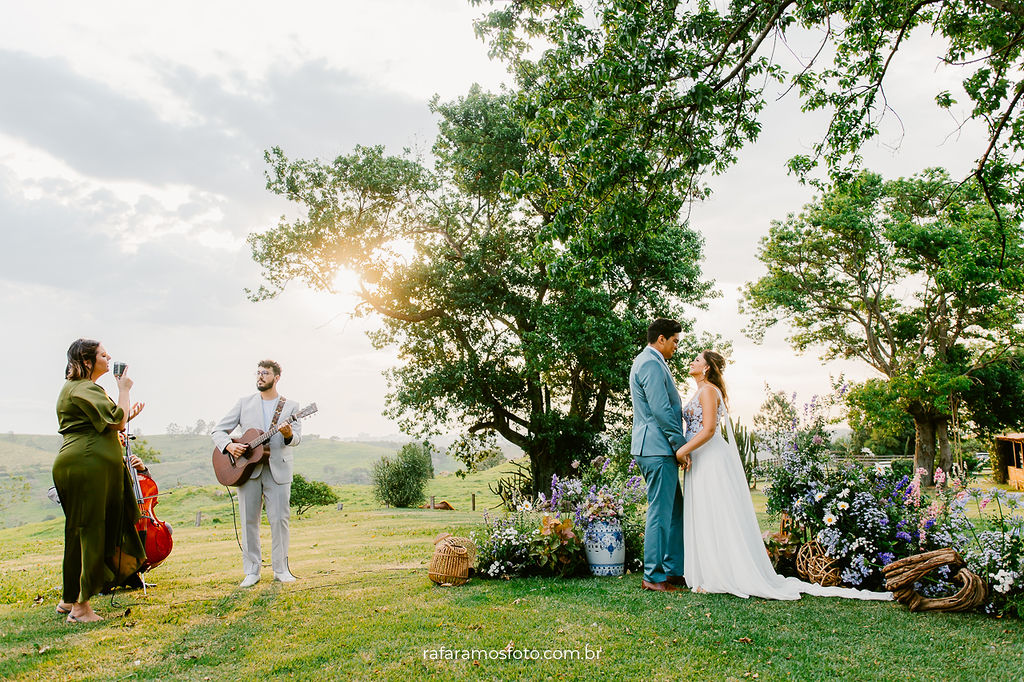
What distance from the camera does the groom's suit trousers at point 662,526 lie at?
6.14 meters

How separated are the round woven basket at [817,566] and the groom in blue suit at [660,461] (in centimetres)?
119

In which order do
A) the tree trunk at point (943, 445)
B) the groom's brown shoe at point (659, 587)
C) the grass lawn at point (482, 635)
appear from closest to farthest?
the grass lawn at point (482, 635), the groom's brown shoe at point (659, 587), the tree trunk at point (943, 445)

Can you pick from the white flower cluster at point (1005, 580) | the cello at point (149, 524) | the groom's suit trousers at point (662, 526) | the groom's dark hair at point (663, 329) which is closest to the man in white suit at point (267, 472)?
the cello at point (149, 524)

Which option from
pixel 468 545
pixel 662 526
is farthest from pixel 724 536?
pixel 468 545

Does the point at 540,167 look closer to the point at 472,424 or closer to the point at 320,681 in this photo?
the point at 320,681

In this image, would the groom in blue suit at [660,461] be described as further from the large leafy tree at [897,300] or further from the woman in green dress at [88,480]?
the large leafy tree at [897,300]

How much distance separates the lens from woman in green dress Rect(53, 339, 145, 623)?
17.7ft

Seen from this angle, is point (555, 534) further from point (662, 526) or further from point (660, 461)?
point (660, 461)

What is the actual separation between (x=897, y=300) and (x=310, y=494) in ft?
81.2

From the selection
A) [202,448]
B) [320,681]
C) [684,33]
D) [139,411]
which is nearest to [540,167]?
[684,33]

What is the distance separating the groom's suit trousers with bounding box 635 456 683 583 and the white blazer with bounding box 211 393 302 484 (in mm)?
3854

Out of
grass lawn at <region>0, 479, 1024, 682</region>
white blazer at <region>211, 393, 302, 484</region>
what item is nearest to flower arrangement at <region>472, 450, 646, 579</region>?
grass lawn at <region>0, 479, 1024, 682</region>

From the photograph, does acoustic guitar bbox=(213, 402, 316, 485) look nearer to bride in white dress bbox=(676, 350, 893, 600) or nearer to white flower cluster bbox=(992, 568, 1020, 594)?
bride in white dress bbox=(676, 350, 893, 600)

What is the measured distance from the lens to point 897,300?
26875mm
